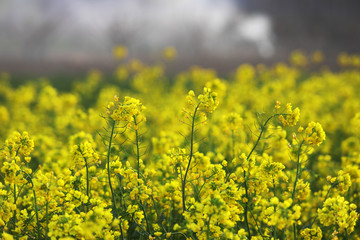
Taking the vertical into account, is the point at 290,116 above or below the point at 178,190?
above

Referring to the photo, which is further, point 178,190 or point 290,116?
point 178,190

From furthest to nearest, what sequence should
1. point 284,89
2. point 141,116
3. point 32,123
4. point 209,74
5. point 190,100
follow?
point 209,74 → point 284,89 → point 32,123 → point 141,116 → point 190,100

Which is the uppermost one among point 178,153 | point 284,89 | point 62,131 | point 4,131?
point 284,89

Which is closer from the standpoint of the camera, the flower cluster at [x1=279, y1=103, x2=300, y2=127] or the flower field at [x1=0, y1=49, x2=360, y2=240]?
the flower field at [x1=0, y1=49, x2=360, y2=240]

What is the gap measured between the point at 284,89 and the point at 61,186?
9.85m

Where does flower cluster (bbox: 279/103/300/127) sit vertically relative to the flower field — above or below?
above

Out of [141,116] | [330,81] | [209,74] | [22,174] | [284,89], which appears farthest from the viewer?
[330,81]

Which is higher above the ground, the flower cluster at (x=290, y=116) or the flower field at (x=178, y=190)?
the flower cluster at (x=290, y=116)

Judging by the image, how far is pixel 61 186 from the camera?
9.33 feet

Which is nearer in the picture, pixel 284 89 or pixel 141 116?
pixel 141 116

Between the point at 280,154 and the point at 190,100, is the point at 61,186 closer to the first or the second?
the point at 190,100

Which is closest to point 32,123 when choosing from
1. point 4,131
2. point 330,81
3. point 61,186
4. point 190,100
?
point 4,131

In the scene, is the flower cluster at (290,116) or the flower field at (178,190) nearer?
the flower field at (178,190)

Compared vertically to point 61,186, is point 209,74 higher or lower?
higher
